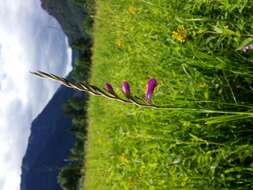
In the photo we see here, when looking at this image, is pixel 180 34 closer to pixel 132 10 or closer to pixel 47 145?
pixel 132 10

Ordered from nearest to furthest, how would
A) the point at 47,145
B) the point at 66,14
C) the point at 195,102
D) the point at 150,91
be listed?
the point at 150,91, the point at 195,102, the point at 66,14, the point at 47,145

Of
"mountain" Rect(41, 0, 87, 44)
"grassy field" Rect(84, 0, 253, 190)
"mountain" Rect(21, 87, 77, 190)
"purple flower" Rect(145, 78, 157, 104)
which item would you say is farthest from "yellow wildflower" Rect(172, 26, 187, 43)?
"mountain" Rect(21, 87, 77, 190)

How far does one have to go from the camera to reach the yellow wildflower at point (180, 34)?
2.60 meters

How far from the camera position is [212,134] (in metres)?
2.21

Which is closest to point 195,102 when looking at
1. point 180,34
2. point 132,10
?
point 180,34

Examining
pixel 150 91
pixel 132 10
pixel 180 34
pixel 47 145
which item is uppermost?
pixel 47 145

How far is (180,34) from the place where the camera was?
8.64 feet

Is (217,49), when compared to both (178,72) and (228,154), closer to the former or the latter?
(178,72)

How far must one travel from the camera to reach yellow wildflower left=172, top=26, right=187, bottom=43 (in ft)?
8.54

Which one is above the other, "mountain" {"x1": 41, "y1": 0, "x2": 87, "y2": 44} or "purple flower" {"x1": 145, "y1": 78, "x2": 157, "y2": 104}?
"mountain" {"x1": 41, "y1": 0, "x2": 87, "y2": 44}

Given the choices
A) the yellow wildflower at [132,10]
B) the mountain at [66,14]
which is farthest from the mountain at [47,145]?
the yellow wildflower at [132,10]

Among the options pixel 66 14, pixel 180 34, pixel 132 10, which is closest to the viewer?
pixel 180 34

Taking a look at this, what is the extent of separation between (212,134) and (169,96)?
39 cm

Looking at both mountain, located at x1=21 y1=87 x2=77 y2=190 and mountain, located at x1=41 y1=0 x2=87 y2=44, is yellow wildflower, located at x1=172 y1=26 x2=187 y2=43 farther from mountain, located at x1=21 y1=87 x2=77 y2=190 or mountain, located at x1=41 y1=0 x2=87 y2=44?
mountain, located at x1=21 y1=87 x2=77 y2=190
